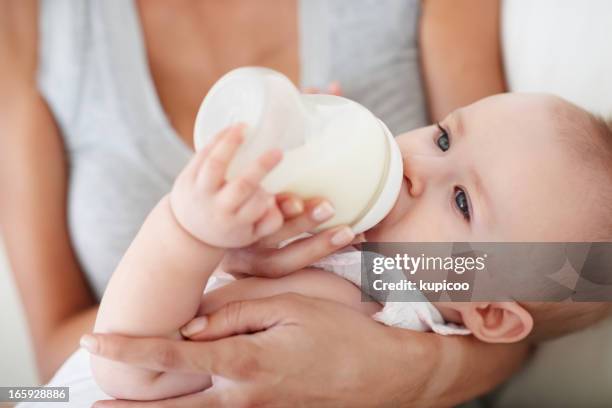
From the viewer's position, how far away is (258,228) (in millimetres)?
617

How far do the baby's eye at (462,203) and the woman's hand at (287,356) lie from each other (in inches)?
7.2

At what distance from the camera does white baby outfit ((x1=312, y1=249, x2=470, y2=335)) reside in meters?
0.81

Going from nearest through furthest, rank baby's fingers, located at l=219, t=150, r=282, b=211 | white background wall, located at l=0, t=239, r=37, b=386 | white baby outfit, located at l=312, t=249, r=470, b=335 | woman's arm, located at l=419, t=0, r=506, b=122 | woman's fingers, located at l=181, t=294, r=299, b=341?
baby's fingers, located at l=219, t=150, r=282, b=211 → woman's fingers, located at l=181, t=294, r=299, b=341 → white baby outfit, located at l=312, t=249, r=470, b=335 → woman's arm, located at l=419, t=0, r=506, b=122 → white background wall, located at l=0, t=239, r=37, b=386

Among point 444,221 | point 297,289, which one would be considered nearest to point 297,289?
point 297,289

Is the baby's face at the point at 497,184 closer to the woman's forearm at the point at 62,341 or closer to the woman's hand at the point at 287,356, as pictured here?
the woman's hand at the point at 287,356

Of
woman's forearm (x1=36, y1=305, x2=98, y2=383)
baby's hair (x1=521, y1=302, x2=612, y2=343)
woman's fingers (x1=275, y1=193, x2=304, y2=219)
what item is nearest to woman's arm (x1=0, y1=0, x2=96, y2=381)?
woman's forearm (x1=36, y1=305, x2=98, y2=383)

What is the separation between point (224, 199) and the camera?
1.88 ft

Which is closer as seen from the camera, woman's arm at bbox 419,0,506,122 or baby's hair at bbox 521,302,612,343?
baby's hair at bbox 521,302,612,343

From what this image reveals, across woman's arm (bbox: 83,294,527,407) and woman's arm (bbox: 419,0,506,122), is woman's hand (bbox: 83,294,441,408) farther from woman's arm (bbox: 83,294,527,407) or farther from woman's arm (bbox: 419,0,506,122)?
woman's arm (bbox: 419,0,506,122)

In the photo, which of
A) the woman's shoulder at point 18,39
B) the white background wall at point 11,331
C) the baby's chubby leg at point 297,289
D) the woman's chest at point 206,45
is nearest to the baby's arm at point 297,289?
the baby's chubby leg at point 297,289

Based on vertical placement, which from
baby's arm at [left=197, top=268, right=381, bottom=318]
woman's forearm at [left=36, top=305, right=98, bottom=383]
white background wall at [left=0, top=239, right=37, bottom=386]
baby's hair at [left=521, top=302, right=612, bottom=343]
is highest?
baby's arm at [left=197, top=268, right=381, bottom=318]

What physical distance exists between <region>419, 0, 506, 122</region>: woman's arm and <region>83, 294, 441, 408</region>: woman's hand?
0.60m

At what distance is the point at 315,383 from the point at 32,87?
2.73 ft

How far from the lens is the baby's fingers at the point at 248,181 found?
22.2 inches
